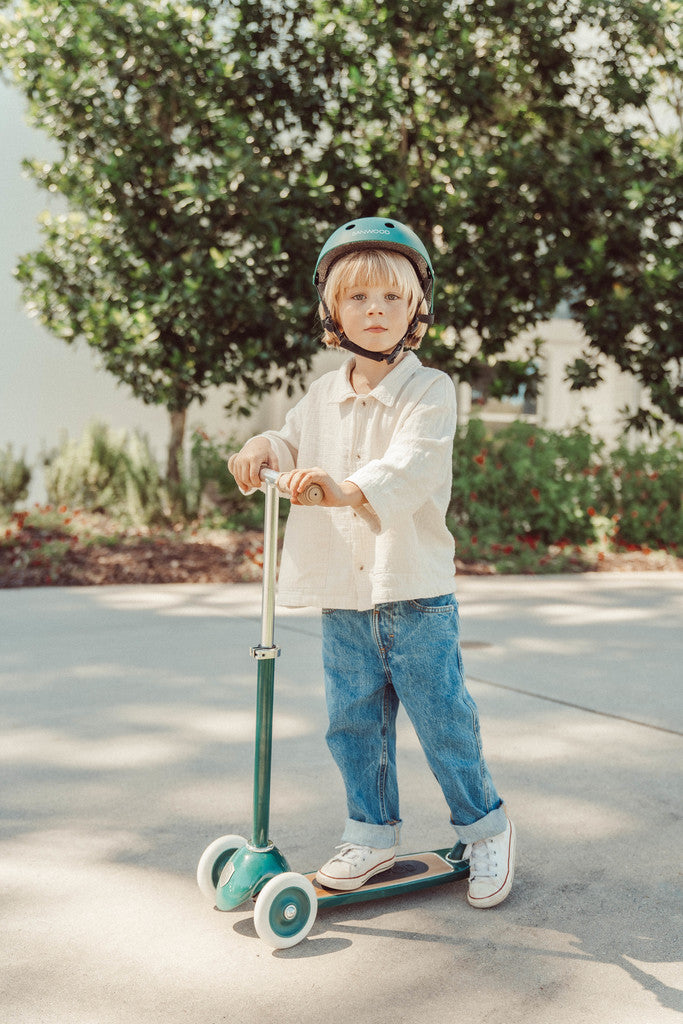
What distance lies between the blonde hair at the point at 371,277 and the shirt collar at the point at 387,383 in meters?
0.07

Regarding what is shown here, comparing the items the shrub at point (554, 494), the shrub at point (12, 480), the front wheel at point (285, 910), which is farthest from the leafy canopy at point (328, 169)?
the front wheel at point (285, 910)

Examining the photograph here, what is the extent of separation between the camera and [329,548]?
2432 millimetres

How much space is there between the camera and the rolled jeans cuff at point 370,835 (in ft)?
8.20

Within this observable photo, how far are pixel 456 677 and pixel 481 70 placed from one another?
7.00 m

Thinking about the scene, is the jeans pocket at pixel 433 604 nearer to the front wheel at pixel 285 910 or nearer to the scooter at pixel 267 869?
the scooter at pixel 267 869

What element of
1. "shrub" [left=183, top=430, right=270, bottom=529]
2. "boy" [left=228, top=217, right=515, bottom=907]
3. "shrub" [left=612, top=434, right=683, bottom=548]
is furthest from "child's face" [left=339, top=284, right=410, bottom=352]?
"shrub" [left=612, top=434, right=683, bottom=548]

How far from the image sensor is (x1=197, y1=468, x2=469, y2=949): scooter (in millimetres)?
2158

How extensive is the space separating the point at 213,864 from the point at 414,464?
3.48 ft

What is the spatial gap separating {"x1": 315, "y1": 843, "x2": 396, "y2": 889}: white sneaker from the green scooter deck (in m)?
0.01

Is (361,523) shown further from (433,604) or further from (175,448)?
(175,448)

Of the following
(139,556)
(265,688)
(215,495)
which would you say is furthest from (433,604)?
(215,495)

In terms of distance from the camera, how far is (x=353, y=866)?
2.44 meters

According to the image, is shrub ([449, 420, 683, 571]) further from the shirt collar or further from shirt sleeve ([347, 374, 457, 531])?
shirt sleeve ([347, 374, 457, 531])

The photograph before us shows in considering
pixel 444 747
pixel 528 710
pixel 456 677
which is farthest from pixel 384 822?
pixel 528 710
